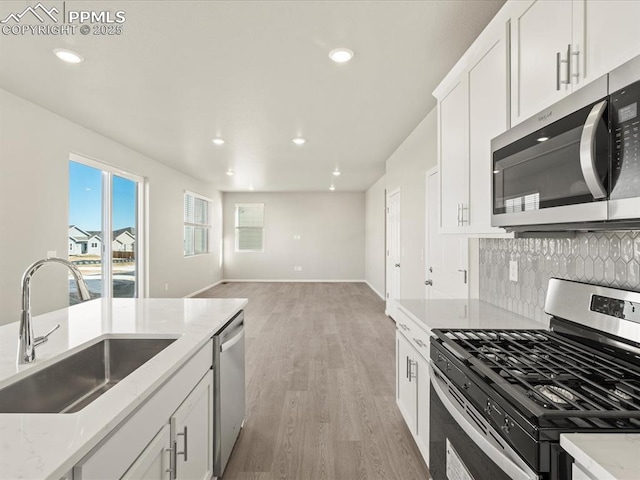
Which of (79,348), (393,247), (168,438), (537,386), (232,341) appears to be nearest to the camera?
(537,386)

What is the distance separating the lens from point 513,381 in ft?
3.60

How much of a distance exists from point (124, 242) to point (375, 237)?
5.46 meters

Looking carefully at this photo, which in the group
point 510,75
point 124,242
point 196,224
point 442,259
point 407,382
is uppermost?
point 510,75

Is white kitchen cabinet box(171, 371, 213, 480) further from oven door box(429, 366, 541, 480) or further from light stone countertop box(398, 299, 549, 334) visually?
light stone countertop box(398, 299, 549, 334)

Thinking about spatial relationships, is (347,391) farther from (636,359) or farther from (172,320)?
(636,359)

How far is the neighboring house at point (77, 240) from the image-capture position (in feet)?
14.0

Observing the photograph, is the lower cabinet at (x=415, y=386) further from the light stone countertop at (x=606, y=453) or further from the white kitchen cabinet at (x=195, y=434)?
the white kitchen cabinet at (x=195, y=434)

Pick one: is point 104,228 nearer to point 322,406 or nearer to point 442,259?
point 322,406

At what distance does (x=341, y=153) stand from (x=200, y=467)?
4.77 meters

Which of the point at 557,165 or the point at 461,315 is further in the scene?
the point at 461,315

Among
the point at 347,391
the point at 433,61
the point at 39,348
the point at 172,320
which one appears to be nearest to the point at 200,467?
the point at 172,320

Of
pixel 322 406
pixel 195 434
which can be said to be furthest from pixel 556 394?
pixel 322 406

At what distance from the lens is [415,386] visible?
2.07 meters

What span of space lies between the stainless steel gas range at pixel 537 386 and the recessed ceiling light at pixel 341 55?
1.98 meters
